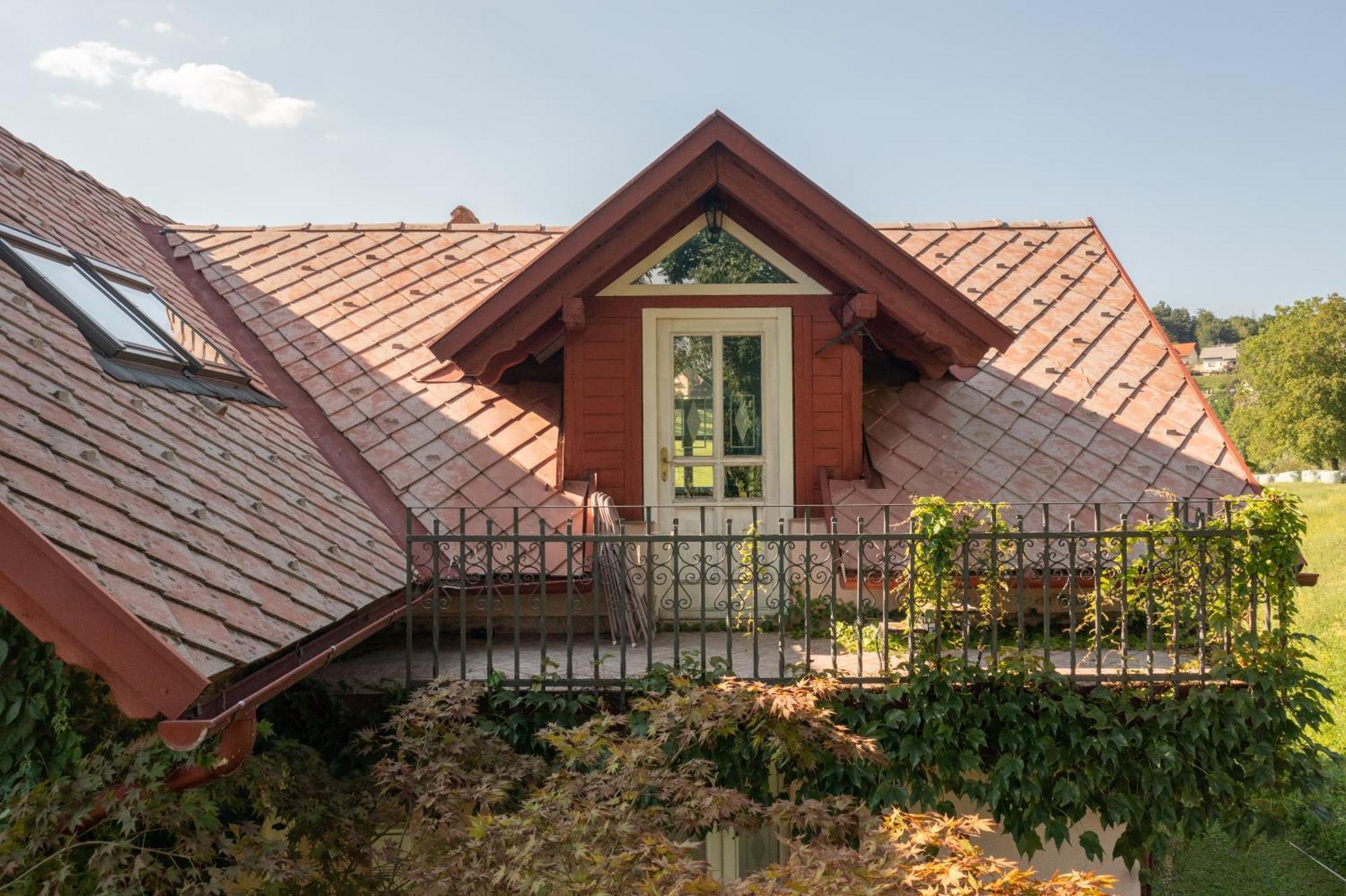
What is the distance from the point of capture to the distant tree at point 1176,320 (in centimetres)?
8438

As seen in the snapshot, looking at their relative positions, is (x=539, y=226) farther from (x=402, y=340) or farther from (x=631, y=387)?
→ (x=631, y=387)

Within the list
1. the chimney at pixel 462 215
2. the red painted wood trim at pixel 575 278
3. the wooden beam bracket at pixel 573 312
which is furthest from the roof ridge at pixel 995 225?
the chimney at pixel 462 215

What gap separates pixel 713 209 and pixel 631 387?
1570 millimetres

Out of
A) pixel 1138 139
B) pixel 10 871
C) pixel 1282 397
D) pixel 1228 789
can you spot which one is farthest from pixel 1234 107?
pixel 1282 397

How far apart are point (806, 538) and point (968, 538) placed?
3.14ft

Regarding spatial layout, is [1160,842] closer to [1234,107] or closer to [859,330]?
[859,330]

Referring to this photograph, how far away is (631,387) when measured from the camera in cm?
781

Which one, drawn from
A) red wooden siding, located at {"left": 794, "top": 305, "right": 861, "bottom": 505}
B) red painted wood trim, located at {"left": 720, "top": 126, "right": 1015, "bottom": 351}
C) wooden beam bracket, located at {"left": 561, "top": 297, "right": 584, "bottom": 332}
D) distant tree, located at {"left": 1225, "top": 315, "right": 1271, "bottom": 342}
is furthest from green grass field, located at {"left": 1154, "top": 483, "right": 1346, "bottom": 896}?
distant tree, located at {"left": 1225, "top": 315, "right": 1271, "bottom": 342}

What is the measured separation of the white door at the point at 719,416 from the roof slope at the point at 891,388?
0.63 m

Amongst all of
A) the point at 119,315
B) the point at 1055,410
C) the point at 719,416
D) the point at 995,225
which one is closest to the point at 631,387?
the point at 719,416

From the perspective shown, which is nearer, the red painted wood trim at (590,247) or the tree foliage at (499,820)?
the tree foliage at (499,820)

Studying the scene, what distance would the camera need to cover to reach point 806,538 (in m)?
5.61

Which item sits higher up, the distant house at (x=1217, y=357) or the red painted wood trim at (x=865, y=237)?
the distant house at (x=1217, y=357)

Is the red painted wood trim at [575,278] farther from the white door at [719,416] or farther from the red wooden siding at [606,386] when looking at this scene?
the white door at [719,416]
